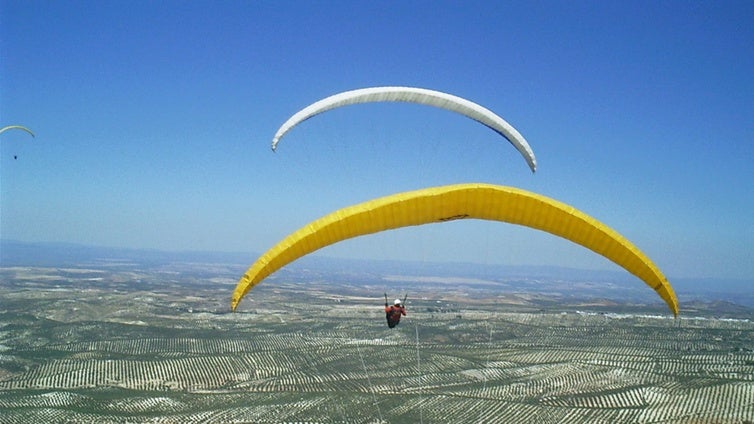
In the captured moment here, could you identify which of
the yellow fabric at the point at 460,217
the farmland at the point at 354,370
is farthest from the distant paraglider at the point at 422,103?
the farmland at the point at 354,370

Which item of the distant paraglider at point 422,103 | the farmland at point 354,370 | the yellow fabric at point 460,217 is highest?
the distant paraglider at point 422,103

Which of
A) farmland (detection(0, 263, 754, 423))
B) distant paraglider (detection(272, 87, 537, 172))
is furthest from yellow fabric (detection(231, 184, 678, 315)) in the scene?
farmland (detection(0, 263, 754, 423))

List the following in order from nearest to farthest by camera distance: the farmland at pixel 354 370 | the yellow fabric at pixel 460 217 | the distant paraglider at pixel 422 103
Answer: the yellow fabric at pixel 460 217 < the distant paraglider at pixel 422 103 < the farmland at pixel 354 370

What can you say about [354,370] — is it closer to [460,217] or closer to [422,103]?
[460,217]

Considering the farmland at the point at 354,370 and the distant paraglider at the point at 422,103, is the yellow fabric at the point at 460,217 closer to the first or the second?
the distant paraglider at the point at 422,103

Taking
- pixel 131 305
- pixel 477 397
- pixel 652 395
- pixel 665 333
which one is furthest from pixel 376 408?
pixel 131 305

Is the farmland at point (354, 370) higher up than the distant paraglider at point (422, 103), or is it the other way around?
the distant paraglider at point (422, 103)

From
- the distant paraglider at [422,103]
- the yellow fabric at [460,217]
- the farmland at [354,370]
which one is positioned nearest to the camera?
the yellow fabric at [460,217]
